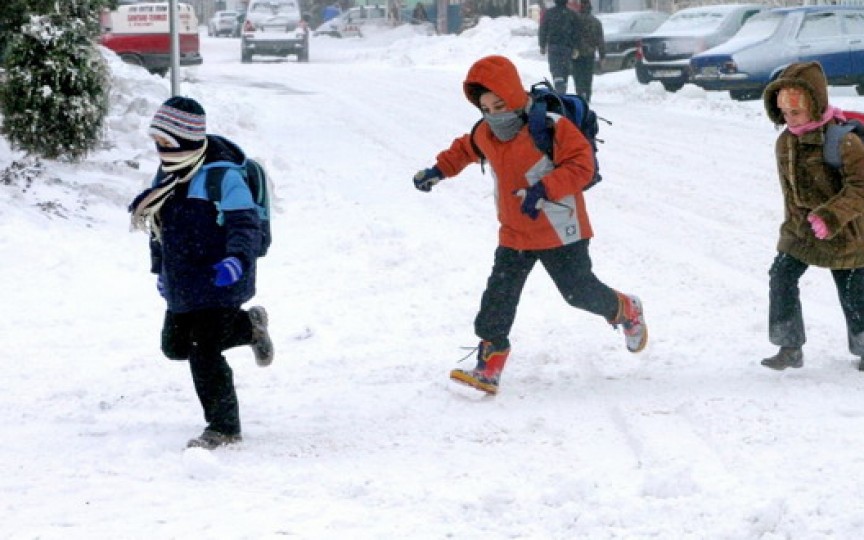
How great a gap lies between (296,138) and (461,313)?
862 centimetres

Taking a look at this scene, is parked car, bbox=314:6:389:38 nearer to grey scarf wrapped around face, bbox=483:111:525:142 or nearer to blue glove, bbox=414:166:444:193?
blue glove, bbox=414:166:444:193

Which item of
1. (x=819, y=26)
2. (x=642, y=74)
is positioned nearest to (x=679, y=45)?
(x=642, y=74)

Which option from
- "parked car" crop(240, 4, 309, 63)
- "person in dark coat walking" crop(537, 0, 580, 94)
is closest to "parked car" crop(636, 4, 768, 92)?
"person in dark coat walking" crop(537, 0, 580, 94)

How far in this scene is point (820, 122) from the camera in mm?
5438

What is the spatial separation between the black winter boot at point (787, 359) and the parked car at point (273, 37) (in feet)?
105

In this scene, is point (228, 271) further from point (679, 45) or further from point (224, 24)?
point (224, 24)

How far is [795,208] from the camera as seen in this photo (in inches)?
222

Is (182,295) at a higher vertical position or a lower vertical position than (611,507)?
higher

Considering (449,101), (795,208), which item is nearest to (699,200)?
(795,208)

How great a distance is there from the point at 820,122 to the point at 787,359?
40.4 inches

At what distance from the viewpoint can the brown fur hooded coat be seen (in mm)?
5332

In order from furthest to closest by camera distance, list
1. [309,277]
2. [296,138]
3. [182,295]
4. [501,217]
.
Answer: [296,138]
[309,277]
[501,217]
[182,295]

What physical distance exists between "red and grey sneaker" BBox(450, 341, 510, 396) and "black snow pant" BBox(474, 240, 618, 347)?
1.5 inches

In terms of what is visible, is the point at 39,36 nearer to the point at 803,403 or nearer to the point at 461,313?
the point at 461,313
